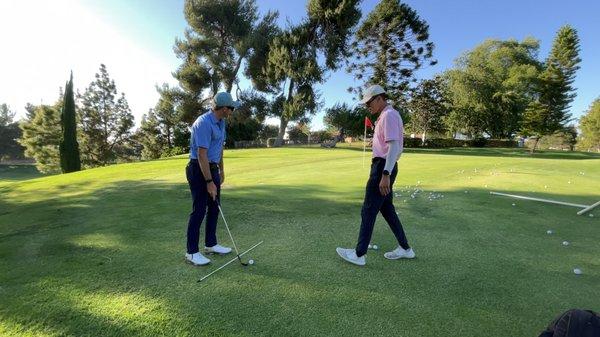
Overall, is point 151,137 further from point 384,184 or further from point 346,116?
point 384,184

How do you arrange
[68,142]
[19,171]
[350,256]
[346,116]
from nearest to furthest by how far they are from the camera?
[350,256] < [68,142] < [346,116] < [19,171]

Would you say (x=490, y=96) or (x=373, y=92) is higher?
(x=490, y=96)

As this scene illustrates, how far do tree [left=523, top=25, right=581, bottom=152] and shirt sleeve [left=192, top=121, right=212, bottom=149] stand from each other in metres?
49.4

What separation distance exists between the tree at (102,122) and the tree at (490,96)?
47.5m

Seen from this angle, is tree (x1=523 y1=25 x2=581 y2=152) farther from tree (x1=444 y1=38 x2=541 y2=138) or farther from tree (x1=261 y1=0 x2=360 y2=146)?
tree (x1=261 y1=0 x2=360 y2=146)

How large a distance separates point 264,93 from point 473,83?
36.4 m

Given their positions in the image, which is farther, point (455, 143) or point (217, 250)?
point (455, 143)

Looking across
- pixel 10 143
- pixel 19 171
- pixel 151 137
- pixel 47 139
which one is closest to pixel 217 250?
pixel 151 137

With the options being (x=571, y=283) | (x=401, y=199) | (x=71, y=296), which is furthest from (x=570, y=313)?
(x=401, y=199)

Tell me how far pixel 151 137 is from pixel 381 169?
45.7m

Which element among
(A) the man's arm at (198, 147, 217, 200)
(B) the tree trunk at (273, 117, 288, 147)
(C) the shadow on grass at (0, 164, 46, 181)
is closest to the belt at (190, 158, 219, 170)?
(A) the man's arm at (198, 147, 217, 200)

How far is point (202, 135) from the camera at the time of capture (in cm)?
394

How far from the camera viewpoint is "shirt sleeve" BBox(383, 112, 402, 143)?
3.80 m

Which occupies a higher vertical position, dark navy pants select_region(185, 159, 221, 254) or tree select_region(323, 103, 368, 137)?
tree select_region(323, 103, 368, 137)
